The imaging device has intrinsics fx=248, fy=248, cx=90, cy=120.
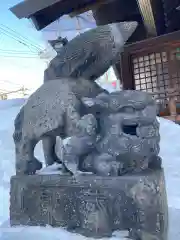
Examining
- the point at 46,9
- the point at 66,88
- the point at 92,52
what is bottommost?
the point at 66,88

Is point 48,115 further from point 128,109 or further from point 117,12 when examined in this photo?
point 117,12

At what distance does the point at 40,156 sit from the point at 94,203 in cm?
206

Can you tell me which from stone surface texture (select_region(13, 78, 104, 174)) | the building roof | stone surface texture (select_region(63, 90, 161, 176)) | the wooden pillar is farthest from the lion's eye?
the wooden pillar

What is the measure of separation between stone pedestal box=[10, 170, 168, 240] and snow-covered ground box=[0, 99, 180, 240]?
0.21ft

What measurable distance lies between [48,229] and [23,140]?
1.63 ft

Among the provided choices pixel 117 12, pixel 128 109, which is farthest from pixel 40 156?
pixel 117 12

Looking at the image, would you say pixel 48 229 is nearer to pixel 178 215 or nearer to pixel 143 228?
pixel 143 228

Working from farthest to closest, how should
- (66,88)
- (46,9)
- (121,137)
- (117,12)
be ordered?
(117,12)
(46,9)
(66,88)
(121,137)

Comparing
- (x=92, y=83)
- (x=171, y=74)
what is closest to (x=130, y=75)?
(x=171, y=74)

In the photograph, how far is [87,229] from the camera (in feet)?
3.93

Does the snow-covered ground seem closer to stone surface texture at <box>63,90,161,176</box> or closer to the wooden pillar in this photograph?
stone surface texture at <box>63,90,161,176</box>

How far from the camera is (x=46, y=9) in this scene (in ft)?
10.7

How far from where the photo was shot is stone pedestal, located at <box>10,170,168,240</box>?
1090 mm

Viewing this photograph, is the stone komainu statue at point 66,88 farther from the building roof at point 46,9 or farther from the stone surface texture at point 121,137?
the building roof at point 46,9
